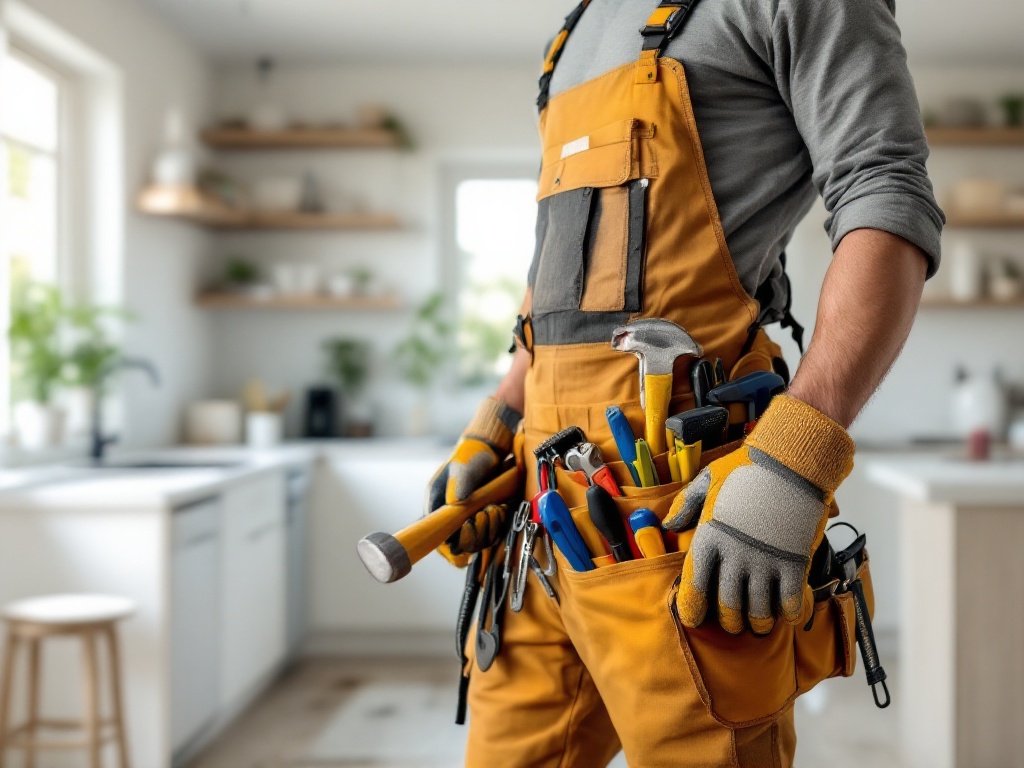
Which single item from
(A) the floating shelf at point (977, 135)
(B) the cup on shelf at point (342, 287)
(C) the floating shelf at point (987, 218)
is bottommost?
(B) the cup on shelf at point (342, 287)

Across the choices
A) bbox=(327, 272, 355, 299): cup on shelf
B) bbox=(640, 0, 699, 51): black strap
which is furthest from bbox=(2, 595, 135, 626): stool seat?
bbox=(327, 272, 355, 299): cup on shelf

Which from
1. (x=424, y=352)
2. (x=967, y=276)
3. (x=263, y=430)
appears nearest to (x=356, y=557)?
(x=263, y=430)

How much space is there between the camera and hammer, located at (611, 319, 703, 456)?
94 centimetres

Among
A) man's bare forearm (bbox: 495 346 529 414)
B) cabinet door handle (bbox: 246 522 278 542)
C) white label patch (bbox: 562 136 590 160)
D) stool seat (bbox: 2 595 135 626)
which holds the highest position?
white label patch (bbox: 562 136 590 160)

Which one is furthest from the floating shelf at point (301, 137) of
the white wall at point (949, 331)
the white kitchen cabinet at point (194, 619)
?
the white kitchen cabinet at point (194, 619)

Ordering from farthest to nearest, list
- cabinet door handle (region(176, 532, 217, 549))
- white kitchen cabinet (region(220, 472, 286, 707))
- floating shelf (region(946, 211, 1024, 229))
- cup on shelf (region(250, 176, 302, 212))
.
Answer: cup on shelf (region(250, 176, 302, 212)) < floating shelf (region(946, 211, 1024, 229)) < white kitchen cabinet (region(220, 472, 286, 707)) < cabinet door handle (region(176, 532, 217, 549))

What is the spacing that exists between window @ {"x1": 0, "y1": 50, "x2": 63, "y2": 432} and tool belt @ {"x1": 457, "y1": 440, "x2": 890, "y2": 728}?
2.52 m

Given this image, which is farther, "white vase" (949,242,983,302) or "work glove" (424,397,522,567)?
"white vase" (949,242,983,302)

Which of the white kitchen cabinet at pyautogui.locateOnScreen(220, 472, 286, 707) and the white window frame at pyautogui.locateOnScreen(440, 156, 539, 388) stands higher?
the white window frame at pyautogui.locateOnScreen(440, 156, 539, 388)

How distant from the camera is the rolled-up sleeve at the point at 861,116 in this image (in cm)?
85

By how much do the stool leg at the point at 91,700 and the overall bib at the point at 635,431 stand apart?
61.2 inches

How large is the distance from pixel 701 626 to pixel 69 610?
1901 millimetres

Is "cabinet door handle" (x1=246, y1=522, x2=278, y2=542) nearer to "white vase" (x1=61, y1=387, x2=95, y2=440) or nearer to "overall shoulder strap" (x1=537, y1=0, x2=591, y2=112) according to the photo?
"white vase" (x1=61, y1=387, x2=95, y2=440)

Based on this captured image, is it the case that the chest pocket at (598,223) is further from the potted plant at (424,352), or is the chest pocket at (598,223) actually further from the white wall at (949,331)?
the white wall at (949,331)
